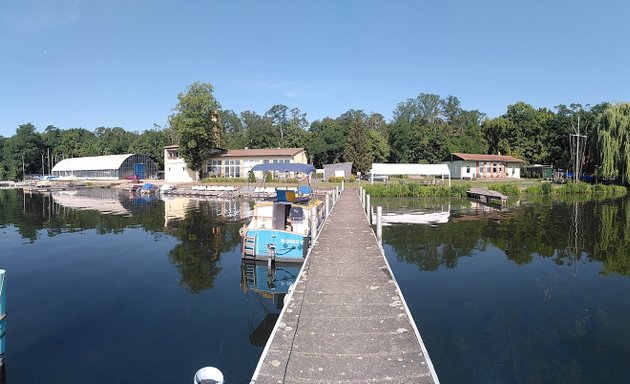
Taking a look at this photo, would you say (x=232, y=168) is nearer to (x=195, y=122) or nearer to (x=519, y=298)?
(x=195, y=122)

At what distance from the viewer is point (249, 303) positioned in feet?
38.0

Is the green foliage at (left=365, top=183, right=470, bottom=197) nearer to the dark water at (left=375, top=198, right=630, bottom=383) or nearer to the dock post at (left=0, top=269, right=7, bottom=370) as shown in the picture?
the dark water at (left=375, top=198, right=630, bottom=383)

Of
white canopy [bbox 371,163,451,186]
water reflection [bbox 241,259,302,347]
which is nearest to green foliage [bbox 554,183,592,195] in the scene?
white canopy [bbox 371,163,451,186]

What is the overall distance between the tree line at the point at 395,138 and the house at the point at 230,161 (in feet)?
10.1

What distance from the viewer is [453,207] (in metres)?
35.0

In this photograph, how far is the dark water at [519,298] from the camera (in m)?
7.85

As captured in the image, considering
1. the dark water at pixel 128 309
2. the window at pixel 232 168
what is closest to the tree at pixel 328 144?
the window at pixel 232 168

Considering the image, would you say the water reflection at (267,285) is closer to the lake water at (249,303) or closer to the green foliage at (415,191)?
the lake water at (249,303)

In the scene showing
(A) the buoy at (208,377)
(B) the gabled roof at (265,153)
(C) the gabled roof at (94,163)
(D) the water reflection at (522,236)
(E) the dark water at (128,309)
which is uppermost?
(B) the gabled roof at (265,153)

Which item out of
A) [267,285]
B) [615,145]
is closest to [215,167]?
[267,285]

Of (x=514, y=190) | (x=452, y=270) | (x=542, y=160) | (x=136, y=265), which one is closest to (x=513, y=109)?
(x=542, y=160)

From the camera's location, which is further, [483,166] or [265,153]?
[483,166]

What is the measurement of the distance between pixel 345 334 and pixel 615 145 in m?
55.0

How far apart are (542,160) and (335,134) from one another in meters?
34.0
